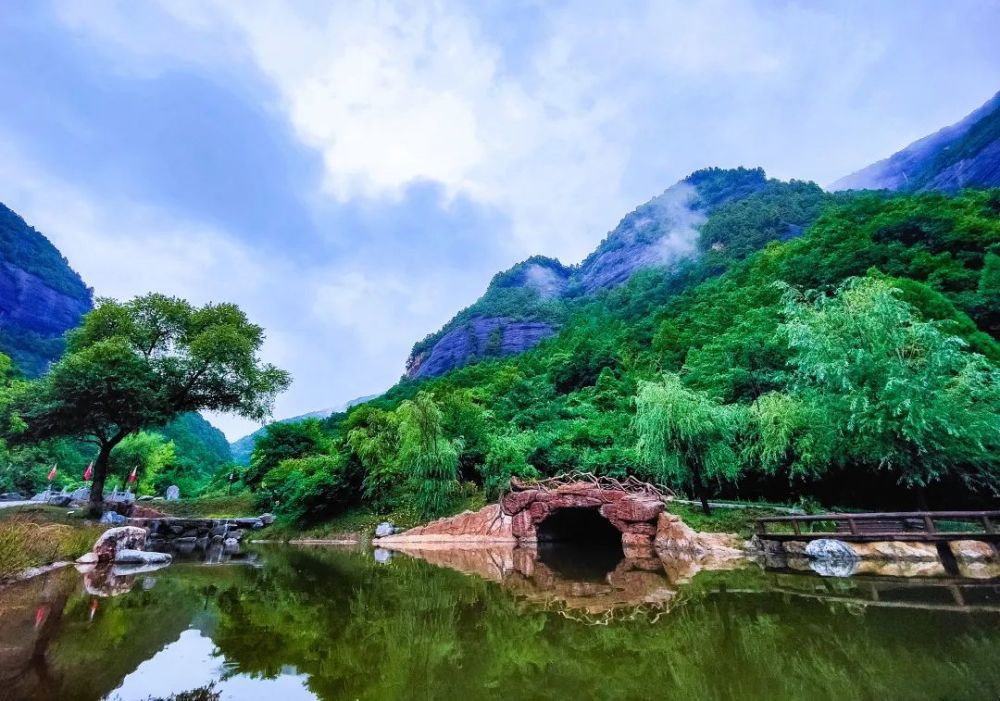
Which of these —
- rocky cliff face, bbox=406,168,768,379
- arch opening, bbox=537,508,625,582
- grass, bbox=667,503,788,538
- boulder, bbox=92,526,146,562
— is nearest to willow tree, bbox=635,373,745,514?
grass, bbox=667,503,788,538

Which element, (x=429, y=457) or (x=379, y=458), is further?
(x=379, y=458)

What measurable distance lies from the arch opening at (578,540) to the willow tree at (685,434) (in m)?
2.93

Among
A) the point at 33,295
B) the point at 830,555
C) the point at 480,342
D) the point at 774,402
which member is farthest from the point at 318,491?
the point at 33,295

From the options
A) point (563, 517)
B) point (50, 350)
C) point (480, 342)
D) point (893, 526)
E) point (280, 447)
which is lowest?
point (893, 526)

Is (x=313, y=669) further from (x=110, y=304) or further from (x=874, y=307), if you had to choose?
(x=110, y=304)

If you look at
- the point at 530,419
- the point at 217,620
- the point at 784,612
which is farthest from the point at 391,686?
the point at 530,419

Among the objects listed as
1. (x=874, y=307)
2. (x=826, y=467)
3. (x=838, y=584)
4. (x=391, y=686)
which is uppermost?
(x=874, y=307)

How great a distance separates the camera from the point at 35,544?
852 cm

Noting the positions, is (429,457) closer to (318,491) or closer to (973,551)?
(318,491)

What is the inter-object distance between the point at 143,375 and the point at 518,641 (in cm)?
2084

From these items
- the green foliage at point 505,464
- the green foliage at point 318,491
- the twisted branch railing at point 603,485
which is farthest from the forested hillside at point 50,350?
the twisted branch railing at point 603,485

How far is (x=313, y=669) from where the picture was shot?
377cm

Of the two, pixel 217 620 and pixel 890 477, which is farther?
pixel 890 477

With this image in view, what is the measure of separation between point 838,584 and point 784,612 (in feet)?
7.39
